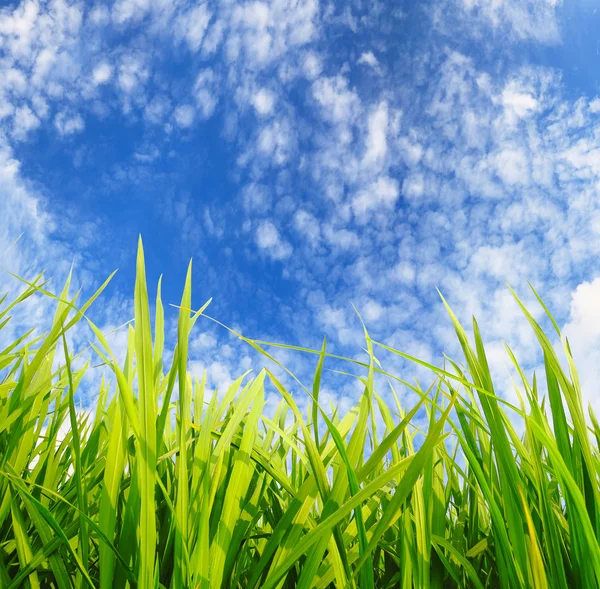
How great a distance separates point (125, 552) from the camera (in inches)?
23.0

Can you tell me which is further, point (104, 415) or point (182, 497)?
point (104, 415)

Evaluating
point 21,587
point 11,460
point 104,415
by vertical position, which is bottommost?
point 21,587

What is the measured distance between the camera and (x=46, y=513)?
56 centimetres

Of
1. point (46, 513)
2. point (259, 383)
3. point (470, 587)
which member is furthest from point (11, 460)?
point (470, 587)

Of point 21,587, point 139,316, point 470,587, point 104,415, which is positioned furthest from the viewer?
point 104,415

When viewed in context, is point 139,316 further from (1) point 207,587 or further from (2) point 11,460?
(2) point 11,460

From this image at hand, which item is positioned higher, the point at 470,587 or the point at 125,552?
the point at 470,587

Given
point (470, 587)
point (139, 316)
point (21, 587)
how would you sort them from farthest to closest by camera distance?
point (470, 587), point (21, 587), point (139, 316)

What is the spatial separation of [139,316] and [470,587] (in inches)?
26.1

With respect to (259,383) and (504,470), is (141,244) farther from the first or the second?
(504,470)

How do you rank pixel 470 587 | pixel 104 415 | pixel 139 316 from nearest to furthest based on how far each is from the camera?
pixel 139 316 → pixel 470 587 → pixel 104 415

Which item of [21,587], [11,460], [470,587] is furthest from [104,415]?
[470,587]

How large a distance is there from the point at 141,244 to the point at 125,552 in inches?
14.6

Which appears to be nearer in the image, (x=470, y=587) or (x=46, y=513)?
(x=46, y=513)
